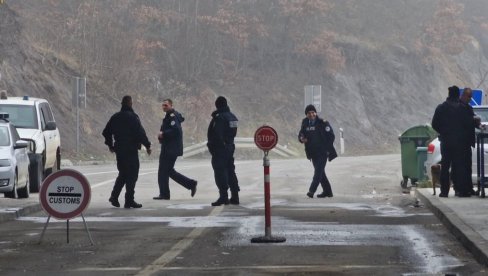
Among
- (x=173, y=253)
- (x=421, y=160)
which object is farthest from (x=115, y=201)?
(x=421, y=160)

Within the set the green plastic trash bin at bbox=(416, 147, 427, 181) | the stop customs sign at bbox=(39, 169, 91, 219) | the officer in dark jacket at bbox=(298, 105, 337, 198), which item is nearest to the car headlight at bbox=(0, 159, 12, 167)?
the officer in dark jacket at bbox=(298, 105, 337, 198)

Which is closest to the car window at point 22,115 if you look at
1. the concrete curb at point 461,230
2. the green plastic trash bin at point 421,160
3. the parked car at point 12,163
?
the parked car at point 12,163

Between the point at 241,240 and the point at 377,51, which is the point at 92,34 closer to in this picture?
the point at 377,51

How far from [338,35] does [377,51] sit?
227 cm

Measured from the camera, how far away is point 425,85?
69.2m

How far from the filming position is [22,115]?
2636 centimetres

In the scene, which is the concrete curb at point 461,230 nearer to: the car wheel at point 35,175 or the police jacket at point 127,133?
the police jacket at point 127,133

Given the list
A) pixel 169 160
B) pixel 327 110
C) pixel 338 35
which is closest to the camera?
pixel 169 160

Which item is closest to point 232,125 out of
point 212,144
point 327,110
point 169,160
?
point 212,144

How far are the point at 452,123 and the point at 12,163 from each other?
300 inches

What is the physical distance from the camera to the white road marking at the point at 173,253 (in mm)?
12121

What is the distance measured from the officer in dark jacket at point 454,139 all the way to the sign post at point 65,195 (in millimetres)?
8239

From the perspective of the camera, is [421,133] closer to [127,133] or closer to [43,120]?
[43,120]

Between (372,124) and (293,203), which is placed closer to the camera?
(293,203)
